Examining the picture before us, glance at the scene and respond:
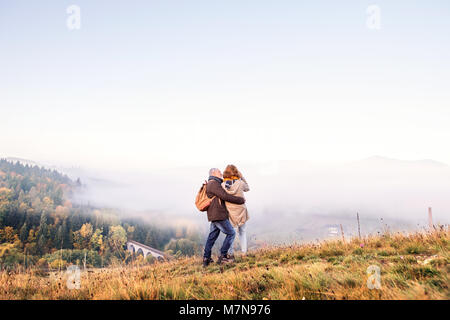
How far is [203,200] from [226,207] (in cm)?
76

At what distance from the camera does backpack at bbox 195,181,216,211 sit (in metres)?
8.89

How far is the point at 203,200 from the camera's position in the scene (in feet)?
29.5

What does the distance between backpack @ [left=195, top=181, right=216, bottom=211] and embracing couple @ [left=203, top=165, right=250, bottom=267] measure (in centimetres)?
11

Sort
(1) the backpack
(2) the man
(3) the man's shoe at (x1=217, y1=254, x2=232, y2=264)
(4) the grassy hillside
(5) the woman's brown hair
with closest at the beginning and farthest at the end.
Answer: (4) the grassy hillside
(2) the man
(1) the backpack
(3) the man's shoe at (x1=217, y1=254, x2=232, y2=264)
(5) the woman's brown hair

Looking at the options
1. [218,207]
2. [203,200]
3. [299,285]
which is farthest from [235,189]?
[299,285]

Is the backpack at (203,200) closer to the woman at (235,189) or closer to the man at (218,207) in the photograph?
the man at (218,207)

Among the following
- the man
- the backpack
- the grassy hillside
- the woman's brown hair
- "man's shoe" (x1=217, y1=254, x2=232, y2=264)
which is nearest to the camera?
the grassy hillside

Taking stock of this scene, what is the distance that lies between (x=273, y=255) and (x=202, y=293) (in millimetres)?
5304

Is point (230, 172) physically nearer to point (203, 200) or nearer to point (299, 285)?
point (203, 200)

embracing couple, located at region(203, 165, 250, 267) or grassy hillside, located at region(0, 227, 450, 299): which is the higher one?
embracing couple, located at region(203, 165, 250, 267)

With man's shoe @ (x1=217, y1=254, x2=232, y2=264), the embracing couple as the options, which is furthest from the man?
man's shoe @ (x1=217, y1=254, x2=232, y2=264)

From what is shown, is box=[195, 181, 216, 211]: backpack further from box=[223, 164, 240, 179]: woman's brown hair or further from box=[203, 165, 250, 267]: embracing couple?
box=[223, 164, 240, 179]: woman's brown hair

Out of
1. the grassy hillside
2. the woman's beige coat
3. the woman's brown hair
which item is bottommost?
the grassy hillside

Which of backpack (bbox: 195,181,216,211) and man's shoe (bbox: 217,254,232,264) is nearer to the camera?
backpack (bbox: 195,181,216,211)
